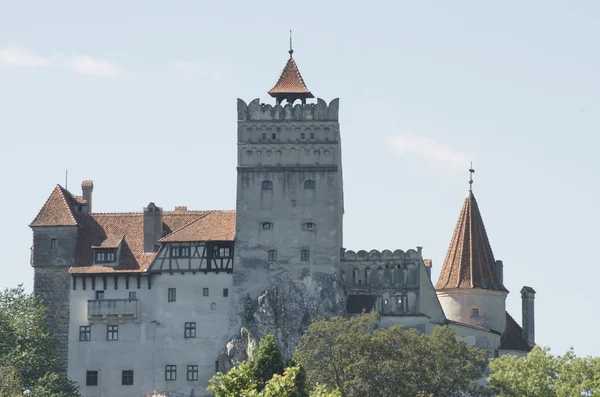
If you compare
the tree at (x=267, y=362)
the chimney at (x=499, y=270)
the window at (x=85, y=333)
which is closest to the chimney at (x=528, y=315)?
the chimney at (x=499, y=270)

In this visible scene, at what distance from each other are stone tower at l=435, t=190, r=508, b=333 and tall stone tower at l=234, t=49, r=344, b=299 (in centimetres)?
1109

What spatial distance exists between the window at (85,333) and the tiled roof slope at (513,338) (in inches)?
1032

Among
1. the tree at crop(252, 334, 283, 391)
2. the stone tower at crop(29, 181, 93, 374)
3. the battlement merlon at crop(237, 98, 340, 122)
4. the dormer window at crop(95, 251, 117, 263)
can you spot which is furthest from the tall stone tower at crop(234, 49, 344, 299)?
the tree at crop(252, 334, 283, 391)

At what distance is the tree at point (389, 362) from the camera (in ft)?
338

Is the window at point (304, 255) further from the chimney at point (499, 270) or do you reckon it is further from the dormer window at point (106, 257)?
the chimney at point (499, 270)

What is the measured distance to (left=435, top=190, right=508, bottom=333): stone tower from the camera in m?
124

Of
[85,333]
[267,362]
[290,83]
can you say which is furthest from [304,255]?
[267,362]

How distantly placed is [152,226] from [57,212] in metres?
5.94

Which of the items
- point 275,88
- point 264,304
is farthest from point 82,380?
point 275,88

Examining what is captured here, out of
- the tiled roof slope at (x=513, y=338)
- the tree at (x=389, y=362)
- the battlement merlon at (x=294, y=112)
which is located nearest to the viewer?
the tree at (x=389, y=362)

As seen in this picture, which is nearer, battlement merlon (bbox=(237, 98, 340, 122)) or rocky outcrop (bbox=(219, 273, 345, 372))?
rocky outcrop (bbox=(219, 273, 345, 372))

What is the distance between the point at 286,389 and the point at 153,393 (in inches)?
1738

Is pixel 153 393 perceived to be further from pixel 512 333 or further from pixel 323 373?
pixel 512 333

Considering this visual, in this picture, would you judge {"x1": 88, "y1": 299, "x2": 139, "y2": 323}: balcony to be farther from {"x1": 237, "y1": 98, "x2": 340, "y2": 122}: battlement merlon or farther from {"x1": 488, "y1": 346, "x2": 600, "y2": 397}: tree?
{"x1": 488, "y1": 346, "x2": 600, "y2": 397}: tree
